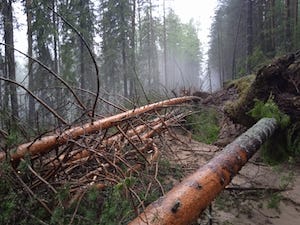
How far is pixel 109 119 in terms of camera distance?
12.2 feet

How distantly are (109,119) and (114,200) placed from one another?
63.6 inches

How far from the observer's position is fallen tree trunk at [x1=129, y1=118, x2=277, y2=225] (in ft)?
6.70

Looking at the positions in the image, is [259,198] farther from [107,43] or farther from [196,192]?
[107,43]

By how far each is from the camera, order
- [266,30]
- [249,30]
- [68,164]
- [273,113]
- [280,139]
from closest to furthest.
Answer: [68,164]
[273,113]
[280,139]
[249,30]
[266,30]

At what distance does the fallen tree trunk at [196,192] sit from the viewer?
204 centimetres

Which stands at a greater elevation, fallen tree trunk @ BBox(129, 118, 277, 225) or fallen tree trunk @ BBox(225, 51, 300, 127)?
fallen tree trunk @ BBox(225, 51, 300, 127)

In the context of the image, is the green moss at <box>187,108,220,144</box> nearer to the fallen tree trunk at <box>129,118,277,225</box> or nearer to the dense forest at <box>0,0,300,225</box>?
the dense forest at <box>0,0,300,225</box>

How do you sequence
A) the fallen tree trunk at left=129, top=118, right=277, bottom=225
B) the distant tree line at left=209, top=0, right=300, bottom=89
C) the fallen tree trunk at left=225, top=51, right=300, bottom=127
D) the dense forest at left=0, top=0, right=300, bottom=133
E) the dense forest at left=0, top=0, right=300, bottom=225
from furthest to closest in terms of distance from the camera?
1. the distant tree line at left=209, top=0, right=300, bottom=89
2. the dense forest at left=0, top=0, right=300, bottom=133
3. the fallen tree trunk at left=225, top=51, right=300, bottom=127
4. the dense forest at left=0, top=0, right=300, bottom=225
5. the fallen tree trunk at left=129, top=118, right=277, bottom=225

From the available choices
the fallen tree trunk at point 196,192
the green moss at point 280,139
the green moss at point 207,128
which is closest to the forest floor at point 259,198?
the green moss at point 280,139

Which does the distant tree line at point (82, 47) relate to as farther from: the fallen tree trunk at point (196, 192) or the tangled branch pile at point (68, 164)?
the fallen tree trunk at point (196, 192)

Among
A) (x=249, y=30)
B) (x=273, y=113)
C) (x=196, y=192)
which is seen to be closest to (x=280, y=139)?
(x=273, y=113)

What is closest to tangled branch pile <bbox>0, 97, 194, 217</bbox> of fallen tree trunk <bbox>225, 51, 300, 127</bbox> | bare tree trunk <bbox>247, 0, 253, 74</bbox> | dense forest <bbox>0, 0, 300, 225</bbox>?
dense forest <bbox>0, 0, 300, 225</bbox>

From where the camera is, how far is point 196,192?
2.43 m

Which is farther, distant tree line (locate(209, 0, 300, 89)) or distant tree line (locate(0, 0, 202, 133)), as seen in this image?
distant tree line (locate(209, 0, 300, 89))
